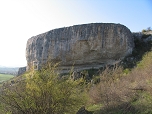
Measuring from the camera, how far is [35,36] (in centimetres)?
3556

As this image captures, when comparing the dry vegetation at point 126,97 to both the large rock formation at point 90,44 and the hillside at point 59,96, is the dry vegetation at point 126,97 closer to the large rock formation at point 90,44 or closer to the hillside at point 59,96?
the hillside at point 59,96

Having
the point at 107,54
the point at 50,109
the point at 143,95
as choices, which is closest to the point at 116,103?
the point at 143,95

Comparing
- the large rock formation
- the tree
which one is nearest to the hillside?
the tree

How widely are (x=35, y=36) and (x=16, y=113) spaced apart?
26698 millimetres

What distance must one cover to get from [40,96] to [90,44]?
20418 millimetres

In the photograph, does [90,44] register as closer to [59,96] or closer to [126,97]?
[126,97]

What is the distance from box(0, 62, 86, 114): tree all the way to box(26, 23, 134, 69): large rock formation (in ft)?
63.2

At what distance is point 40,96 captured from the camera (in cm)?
973

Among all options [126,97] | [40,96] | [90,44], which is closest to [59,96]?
[40,96]

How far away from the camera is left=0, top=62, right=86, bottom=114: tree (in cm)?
963

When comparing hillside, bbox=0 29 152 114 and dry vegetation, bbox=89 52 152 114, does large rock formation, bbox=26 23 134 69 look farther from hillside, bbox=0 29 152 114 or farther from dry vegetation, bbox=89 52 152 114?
hillside, bbox=0 29 152 114

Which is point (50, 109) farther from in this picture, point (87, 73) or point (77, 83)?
point (87, 73)

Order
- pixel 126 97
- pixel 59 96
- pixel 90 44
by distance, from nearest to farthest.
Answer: pixel 59 96
pixel 126 97
pixel 90 44

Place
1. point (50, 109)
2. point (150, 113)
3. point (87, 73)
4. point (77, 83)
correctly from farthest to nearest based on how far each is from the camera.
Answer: point (87, 73) → point (77, 83) → point (50, 109) → point (150, 113)
